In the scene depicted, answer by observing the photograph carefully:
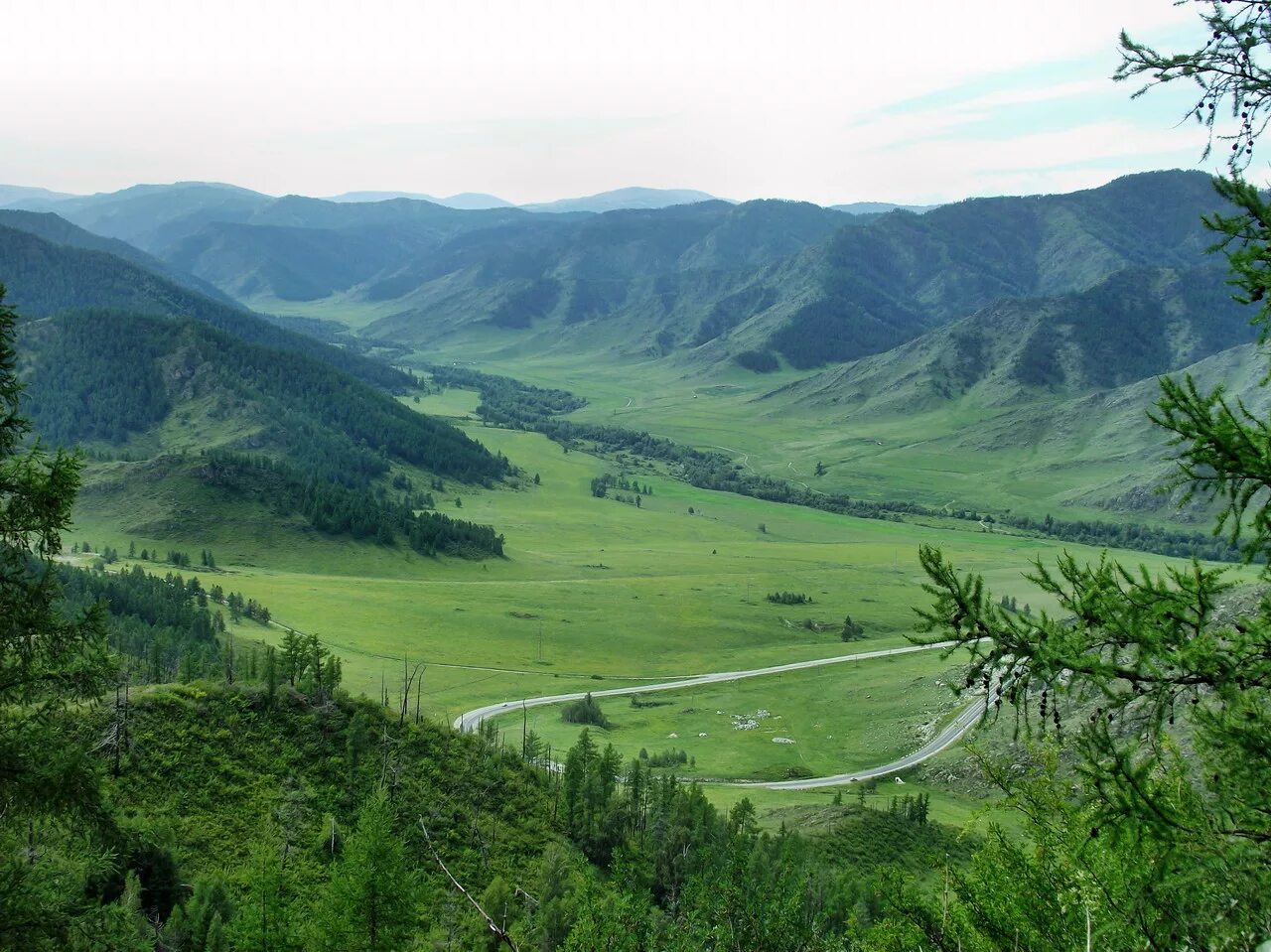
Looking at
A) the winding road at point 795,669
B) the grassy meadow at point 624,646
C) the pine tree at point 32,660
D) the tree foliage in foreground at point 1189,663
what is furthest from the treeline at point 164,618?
the tree foliage in foreground at point 1189,663

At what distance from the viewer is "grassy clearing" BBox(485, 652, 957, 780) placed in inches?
4695

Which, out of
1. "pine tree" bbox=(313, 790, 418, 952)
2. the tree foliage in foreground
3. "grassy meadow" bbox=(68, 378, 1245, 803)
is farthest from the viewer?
"grassy meadow" bbox=(68, 378, 1245, 803)

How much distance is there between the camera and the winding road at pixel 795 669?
113375mm

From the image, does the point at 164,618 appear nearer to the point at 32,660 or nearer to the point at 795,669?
the point at 795,669

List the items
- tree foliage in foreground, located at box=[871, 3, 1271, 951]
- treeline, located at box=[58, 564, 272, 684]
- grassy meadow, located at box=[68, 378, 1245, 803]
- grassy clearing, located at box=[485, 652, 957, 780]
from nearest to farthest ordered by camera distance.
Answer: tree foliage in foreground, located at box=[871, 3, 1271, 951] < treeline, located at box=[58, 564, 272, 684] < grassy clearing, located at box=[485, 652, 957, 780] < grassy meadow, located at box=[68, 378, 1245, 803]

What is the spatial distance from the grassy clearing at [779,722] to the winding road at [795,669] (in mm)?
1759

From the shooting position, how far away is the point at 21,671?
643 inches

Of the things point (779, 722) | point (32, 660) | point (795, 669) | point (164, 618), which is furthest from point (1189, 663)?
point (795, 669)

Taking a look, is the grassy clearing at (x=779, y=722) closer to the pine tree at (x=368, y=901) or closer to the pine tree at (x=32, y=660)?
the pine tree at (x=368, y=901)

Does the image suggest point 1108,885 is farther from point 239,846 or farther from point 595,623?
point 595,623

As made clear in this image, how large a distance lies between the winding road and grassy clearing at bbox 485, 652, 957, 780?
1.76m

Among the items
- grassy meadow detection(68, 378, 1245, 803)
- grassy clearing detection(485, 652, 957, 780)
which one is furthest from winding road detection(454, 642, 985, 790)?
grassy meadow detection(68, 378, 1245, 803)

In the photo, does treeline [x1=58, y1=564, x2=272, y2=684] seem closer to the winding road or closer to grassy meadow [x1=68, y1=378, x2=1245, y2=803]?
grassy meadow [x1=68, y1=378, x2=1245, y2=803]

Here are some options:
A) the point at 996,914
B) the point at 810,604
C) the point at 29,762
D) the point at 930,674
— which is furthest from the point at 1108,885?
the point at 810,604
